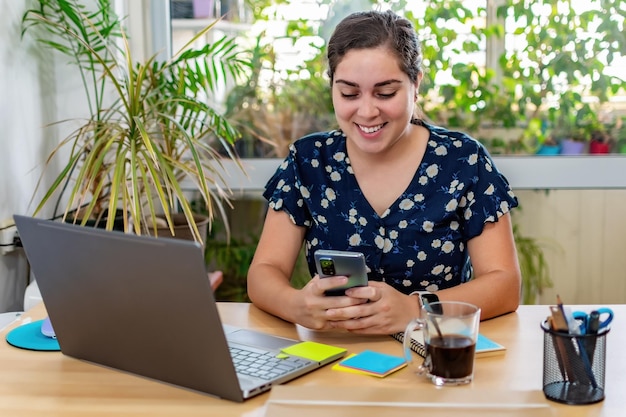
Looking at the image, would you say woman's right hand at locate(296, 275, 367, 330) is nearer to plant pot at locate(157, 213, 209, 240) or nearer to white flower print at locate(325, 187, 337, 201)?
white flower print at locate(325, 187, 337, 201)

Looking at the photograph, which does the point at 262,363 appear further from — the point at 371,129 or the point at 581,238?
the point at 581,238

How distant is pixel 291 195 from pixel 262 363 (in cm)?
62

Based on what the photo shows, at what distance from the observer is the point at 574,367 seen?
1.14m

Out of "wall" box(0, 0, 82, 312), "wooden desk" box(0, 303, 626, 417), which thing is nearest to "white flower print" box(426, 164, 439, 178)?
"wooden desk" box(0, 303, 626, 417)

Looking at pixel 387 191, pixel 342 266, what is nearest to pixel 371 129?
pixel 387 191

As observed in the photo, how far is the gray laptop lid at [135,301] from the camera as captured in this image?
3.51 feet

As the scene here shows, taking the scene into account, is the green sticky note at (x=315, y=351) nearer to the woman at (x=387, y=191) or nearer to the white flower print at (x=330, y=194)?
the woman at (x=387, y=191)

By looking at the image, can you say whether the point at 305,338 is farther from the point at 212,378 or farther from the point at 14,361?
the point at 14,361

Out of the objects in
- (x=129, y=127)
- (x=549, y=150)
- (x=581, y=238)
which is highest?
(x=129, y=127)

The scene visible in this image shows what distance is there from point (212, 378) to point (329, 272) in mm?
343

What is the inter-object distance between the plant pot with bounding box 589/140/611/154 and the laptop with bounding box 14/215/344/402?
2162 millimetres

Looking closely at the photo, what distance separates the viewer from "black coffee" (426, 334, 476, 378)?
1184 millimetres

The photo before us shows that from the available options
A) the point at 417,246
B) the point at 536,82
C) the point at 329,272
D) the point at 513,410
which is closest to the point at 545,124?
the point at 536,82

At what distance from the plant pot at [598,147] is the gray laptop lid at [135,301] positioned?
93.7 inches
